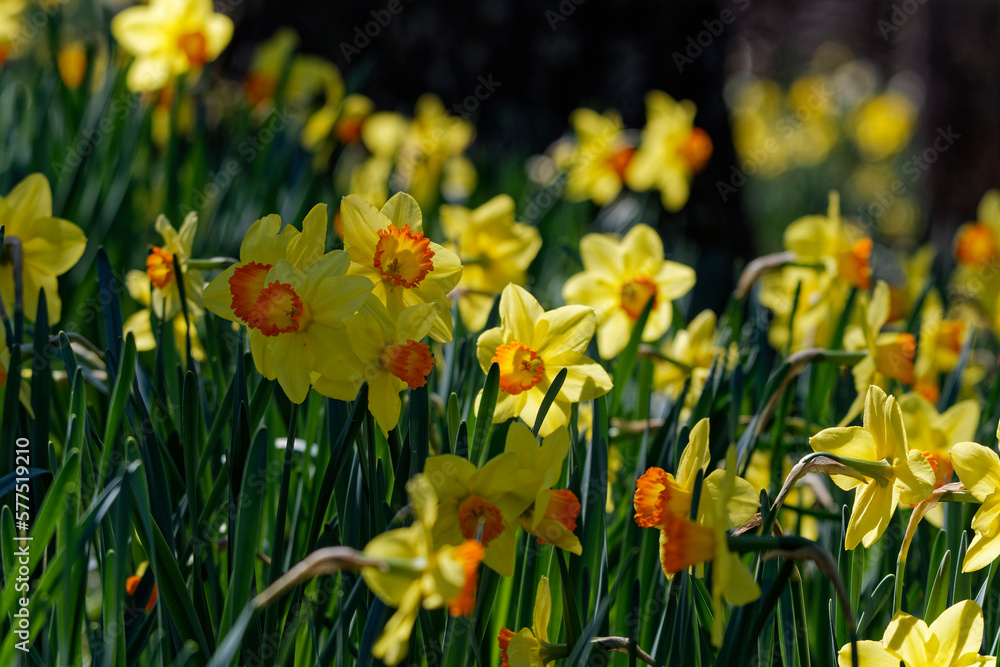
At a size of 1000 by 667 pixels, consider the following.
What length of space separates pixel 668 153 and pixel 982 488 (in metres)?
1.86

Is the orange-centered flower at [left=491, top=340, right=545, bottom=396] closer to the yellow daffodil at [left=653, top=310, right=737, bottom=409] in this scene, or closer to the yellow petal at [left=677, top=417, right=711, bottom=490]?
the yellow petal at [left=677, top=417, right=711, bottom=490]

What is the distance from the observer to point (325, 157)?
2.50m

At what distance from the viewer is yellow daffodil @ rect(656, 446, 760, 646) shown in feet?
2.08

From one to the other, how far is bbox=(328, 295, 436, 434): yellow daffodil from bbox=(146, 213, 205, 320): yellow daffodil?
390 mm

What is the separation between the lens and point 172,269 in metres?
1.11

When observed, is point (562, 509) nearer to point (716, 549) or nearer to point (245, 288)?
point (716, 549)

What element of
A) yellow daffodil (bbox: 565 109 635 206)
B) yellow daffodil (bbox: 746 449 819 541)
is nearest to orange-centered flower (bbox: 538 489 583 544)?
yellow daffodil (bbox: 746 449 819 541)

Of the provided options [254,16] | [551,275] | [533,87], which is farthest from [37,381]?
[254,16]

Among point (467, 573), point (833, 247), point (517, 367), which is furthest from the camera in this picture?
point (833, 247)

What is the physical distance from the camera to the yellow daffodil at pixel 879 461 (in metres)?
0.77

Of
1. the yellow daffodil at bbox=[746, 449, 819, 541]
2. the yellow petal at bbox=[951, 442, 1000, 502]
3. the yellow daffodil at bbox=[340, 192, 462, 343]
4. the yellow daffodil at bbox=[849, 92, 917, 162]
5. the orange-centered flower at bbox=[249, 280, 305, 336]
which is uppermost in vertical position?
the yellow daffodil at bbox=[849, 92, 917, 162]

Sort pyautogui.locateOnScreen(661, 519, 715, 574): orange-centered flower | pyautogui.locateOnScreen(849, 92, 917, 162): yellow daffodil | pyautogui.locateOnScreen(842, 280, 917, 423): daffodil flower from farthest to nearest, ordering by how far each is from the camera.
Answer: pyautogui.locateOnScreen(849, 92, 917, 162): yellow daffodil → pyautogui.locateOnScreen(842, 280, 917, 423): daffodil flower → pyautogui.locateOnScreen(661, 519, 715, 574): orange-centered flower

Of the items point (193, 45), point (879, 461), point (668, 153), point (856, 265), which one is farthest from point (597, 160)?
point (879, 461)

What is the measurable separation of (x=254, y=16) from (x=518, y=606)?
3259 millimetres
